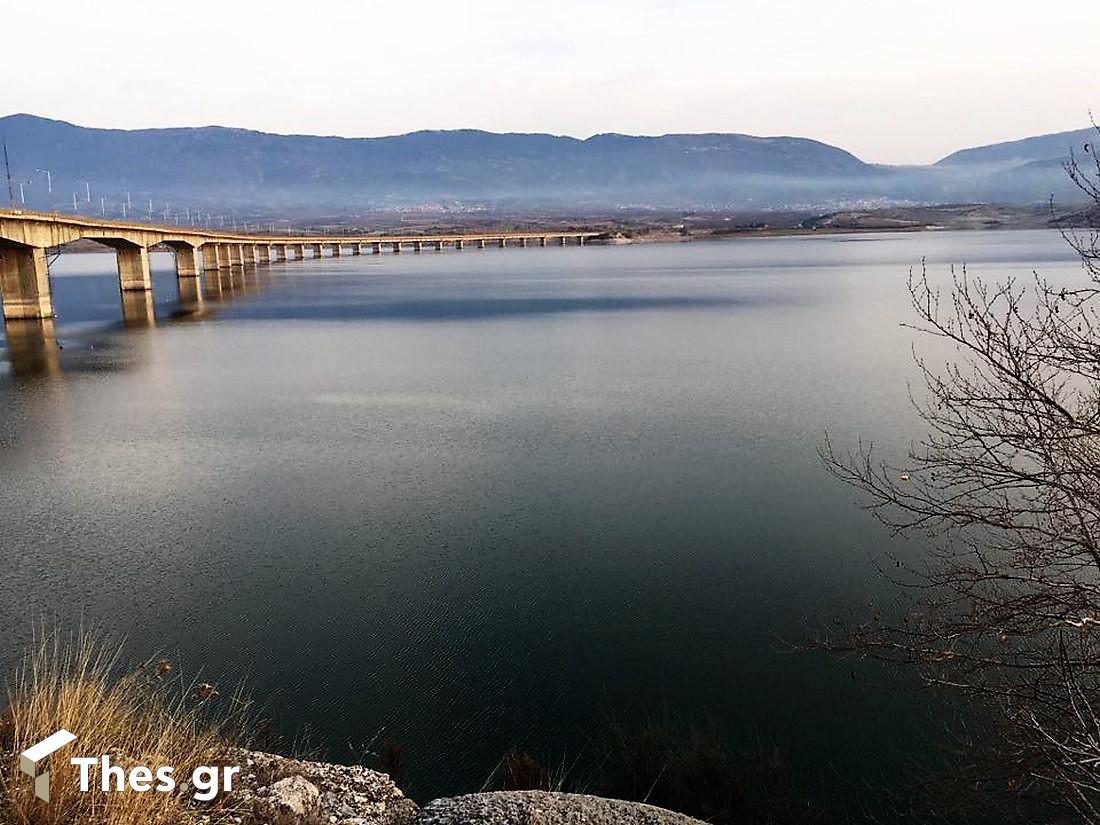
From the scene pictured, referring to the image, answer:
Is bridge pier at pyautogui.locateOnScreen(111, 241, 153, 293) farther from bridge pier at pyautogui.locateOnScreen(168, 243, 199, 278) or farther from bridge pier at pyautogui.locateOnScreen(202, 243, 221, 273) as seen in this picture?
bridge pier at pyautogui.locateOnScreen(202, 243, 221, 273)

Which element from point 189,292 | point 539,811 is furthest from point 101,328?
point 539,811

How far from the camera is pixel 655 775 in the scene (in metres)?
7.90

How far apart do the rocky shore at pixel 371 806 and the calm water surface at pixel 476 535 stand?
3.28 ft

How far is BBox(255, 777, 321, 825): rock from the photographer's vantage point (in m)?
A: 5.83

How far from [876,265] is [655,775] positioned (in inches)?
2819

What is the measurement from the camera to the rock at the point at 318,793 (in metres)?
5.97

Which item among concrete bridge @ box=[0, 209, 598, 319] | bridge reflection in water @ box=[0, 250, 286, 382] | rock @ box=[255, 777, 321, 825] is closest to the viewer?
rock @ box=[255, 777, 321, 825]

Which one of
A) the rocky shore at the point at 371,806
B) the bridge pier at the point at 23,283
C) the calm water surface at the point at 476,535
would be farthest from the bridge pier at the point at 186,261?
A: the rocky shore at the point at 371,806

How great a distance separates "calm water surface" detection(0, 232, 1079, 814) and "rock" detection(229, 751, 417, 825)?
31.3 inches

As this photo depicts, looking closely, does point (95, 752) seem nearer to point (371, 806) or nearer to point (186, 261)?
point (371, 806)

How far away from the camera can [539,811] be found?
239 inches

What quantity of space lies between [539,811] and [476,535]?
7.33 meters

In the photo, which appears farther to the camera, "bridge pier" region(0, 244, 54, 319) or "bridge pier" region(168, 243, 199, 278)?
"bridge pier" region(168, 243, 199, 278)

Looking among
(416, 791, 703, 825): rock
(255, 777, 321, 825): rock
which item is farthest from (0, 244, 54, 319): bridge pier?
(416, 791, 703, 825): rock
